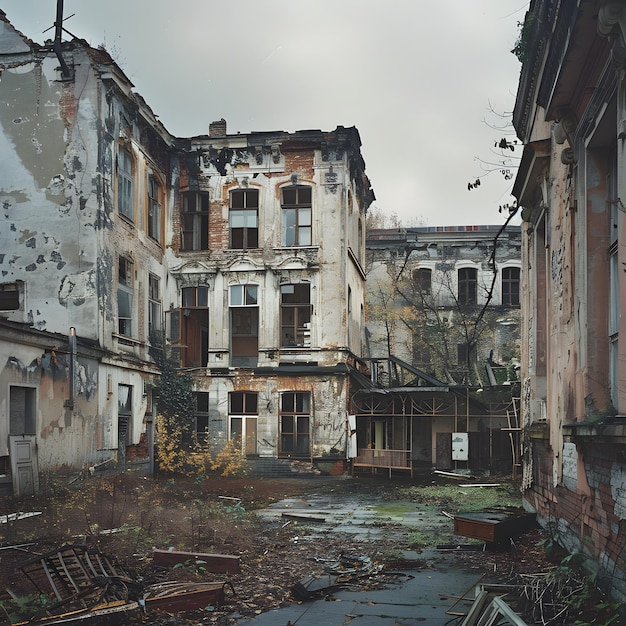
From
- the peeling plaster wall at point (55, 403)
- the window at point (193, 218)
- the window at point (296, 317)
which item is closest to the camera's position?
the peeling plaster wall at point (55, 403)

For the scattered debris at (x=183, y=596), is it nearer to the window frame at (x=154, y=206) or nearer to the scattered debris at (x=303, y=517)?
the scattered debris at (x=303, y=517)

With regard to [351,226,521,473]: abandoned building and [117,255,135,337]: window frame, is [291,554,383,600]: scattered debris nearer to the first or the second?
[117,255,135,337]: window frame

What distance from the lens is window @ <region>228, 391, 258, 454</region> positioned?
24.1 metres

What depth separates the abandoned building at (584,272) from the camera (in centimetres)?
635

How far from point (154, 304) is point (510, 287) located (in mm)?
18634

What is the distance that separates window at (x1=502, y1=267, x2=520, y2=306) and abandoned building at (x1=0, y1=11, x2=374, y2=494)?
9688mm

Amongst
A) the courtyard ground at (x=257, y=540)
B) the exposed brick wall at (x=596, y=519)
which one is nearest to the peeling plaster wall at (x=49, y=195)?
the courtyard ground at (x=257, y=540)

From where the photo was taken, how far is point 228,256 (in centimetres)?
2509

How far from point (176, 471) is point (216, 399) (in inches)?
107

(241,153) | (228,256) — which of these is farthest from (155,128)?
(228,256)

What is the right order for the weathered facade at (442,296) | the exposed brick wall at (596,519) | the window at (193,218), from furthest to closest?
the weathered facade at (442,296)
the window at (193,218)
the exposed brick wall at (596,519)

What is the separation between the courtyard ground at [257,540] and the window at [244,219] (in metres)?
9.04

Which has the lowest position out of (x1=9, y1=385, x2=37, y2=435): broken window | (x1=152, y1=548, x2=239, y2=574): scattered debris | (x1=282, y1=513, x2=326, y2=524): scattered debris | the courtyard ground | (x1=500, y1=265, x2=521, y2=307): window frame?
(x1=282, y1=513, x2=326, y2=524): scattered debris

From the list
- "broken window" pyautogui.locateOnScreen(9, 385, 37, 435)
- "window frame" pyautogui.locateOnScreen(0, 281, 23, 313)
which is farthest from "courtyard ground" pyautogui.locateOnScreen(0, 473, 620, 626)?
"window frame" pyautogui.locateOnScreen(0, 281, 23, 313)
